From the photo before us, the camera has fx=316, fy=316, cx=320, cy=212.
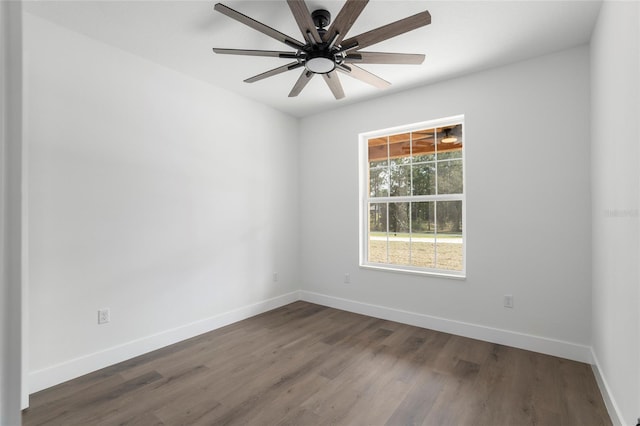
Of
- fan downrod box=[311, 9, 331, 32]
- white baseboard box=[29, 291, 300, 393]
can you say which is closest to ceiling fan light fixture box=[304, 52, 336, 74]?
fan downrod box=[311, 9, 331, 32]

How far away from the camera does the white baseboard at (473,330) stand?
2.76 m

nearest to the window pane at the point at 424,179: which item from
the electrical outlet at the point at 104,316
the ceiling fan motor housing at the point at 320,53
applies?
the ceiling fan motor housing at the point at 320,53

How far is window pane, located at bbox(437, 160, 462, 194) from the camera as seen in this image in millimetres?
3495

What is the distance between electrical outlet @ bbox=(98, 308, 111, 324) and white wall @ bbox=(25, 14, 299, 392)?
42mm

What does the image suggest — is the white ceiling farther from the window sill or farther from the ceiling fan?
the window sill

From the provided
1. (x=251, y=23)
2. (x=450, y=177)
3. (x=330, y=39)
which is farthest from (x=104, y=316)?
(x=450, y=177)

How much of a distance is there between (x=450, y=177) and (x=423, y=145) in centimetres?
50

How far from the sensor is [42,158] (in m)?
2.36

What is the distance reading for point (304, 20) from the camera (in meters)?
1.89

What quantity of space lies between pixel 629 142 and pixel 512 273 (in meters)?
1.69

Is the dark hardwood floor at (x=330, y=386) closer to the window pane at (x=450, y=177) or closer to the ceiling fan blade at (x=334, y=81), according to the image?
the window pane at (x=450, y=177)

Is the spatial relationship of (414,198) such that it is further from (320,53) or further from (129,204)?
(129,204)
